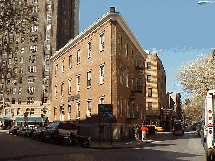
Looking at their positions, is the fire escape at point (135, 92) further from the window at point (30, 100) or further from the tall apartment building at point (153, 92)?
the window at point (30, 100)

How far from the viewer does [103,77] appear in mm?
32938

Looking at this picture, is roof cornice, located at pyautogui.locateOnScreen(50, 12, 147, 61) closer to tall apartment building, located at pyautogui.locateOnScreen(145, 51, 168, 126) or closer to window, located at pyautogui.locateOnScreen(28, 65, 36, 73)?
tall apartment building, located at pyautogui.locateOnScreen(145, 51, 168, 126)

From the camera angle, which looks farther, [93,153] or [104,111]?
[104,111]

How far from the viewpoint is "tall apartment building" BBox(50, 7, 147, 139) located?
31844mm

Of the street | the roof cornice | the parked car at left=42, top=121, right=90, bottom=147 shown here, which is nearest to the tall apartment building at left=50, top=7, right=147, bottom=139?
the roof cornice

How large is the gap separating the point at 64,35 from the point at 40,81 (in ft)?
45.0

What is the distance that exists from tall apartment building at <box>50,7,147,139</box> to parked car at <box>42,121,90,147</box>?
7.49 meters

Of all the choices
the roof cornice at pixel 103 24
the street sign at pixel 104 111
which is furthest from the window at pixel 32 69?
the street sign at pixel 104 111

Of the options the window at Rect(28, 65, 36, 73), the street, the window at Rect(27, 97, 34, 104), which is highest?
the window at Rect(28, 65, 36, 73)

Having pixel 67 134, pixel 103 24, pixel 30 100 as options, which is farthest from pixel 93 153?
pixel 30 100

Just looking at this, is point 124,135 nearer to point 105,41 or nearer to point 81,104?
point 81,104

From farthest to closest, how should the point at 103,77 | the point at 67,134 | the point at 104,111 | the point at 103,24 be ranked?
1. the point at 103,24
2. the point at 103,77
3. the point at 104,111
4. the point at 67,134

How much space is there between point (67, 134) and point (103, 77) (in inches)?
421

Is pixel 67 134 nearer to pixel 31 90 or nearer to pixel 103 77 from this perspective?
pixel 103 77
